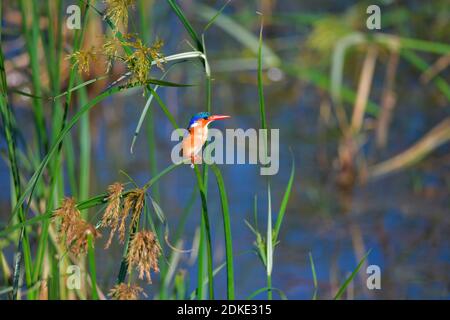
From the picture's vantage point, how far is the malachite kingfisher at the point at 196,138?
161 cm

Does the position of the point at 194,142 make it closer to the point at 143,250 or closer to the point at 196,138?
the point at 196,138

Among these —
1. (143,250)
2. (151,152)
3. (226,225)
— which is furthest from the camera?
(151,152)

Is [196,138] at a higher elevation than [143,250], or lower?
higher

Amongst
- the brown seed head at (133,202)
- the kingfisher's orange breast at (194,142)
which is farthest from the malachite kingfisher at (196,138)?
the brown seed head at (133,202)

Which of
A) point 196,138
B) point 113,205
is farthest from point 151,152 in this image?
point 113,205

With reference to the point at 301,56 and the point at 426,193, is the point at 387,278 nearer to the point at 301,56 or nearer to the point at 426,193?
the point at 426,193

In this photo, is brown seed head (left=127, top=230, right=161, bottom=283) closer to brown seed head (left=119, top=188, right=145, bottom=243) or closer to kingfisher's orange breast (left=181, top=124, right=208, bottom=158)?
brown seed head (left=119, top=188, right=145, bottom=243)

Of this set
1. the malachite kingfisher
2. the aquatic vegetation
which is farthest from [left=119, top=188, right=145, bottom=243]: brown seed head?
the malachite kingfisher

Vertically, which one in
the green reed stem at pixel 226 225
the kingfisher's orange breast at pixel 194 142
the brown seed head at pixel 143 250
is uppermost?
the kingfisher's orange breast at pixel 194 142

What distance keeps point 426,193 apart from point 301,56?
147 centimetres

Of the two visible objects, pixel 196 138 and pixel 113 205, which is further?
pixel 196 138

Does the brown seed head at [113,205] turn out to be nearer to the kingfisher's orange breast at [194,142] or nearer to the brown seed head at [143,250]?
the brown seed head at [143,250]

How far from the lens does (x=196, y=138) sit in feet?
5.34

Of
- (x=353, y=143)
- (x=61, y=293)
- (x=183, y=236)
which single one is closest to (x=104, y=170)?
(x=183, y=236)
